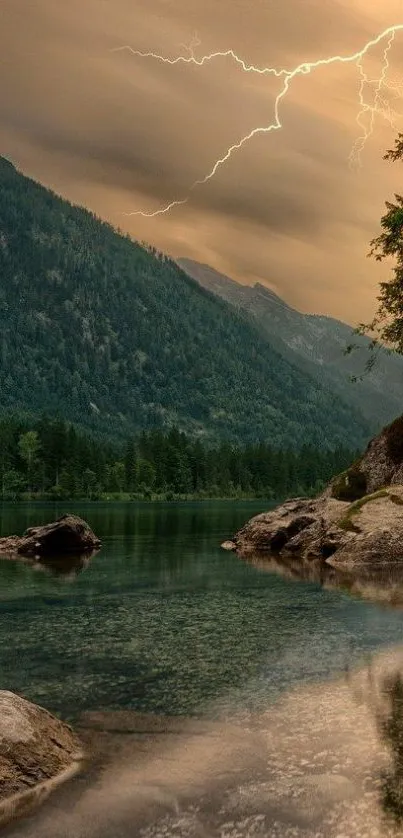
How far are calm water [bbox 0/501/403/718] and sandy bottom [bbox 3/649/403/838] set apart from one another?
116 centimetres

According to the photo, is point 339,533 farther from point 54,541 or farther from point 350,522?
point 54,541

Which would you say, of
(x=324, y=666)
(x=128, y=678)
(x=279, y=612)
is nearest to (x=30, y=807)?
(x=128, y=678)

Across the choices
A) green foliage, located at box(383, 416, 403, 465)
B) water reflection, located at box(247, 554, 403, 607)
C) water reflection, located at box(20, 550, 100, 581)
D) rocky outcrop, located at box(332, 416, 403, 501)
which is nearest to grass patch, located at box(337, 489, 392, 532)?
water reflection, located at box(247, 554, 403, 607)

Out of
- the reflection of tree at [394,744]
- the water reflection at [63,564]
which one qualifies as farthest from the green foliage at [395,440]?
the reflection of tree at [394,744]

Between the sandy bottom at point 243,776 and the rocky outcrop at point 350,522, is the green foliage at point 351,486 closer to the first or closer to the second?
the rocky outcrop at point 350,522

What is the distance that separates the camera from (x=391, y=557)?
121 ft

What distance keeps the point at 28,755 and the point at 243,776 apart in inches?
120

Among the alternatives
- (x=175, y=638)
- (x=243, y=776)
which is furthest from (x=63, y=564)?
(x=243, y=776)

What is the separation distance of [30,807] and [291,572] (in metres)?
26.7

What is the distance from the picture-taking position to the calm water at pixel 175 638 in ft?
47.1

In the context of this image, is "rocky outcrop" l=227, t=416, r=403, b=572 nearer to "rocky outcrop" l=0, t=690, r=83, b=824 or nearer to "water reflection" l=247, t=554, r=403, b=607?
"water reflection" l=247, t=554, r=403, b=607

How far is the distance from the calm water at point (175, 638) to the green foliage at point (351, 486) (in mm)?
16744

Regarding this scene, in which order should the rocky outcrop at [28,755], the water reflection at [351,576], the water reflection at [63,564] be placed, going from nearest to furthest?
the rocky outcrop at [28,755]
the water reflection at [351,576]
the water reflection at [63,564]

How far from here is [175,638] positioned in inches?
768
